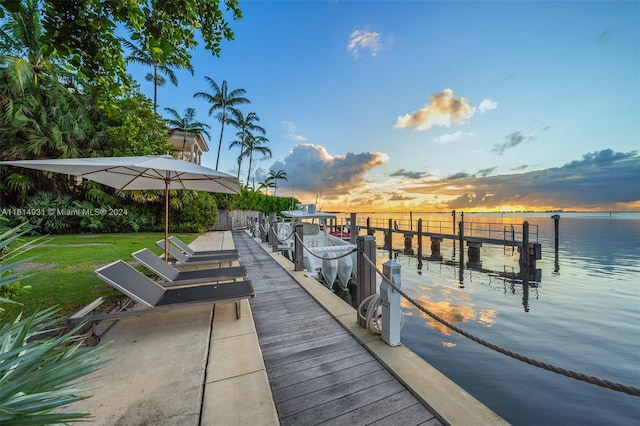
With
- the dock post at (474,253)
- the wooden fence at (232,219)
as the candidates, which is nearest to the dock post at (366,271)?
the dock post at (474,253)

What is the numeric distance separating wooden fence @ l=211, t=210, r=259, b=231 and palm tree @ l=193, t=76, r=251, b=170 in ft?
38.4

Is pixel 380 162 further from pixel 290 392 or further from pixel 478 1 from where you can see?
pixel 290 392

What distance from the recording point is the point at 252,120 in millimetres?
31547

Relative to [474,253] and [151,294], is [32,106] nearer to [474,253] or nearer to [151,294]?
[151,294]

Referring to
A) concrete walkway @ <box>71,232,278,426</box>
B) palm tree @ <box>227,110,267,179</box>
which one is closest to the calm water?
concrete walkway @ <box>71,232,278,426</box>

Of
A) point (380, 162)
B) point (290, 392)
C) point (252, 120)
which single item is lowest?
point (290, 392)

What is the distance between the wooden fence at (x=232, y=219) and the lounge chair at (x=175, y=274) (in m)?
17.6

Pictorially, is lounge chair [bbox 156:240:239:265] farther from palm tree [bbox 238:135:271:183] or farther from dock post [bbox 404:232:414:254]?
palm tree [bbox 238:135:271:183]

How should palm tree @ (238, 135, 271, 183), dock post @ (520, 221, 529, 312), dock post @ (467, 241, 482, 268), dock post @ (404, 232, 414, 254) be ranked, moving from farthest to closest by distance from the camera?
palm tree @ (238, 135, 271, 183), dock post @ (404, 232, 414, 254), dock post @ (467, 241, 482, 268), dock post @ (520, 221, 529, 312)

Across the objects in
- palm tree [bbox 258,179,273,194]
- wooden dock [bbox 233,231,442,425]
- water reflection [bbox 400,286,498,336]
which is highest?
palm tree [bbox 258,179,273,194]

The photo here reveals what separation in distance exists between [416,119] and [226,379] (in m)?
14.8

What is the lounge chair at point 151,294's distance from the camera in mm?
3098

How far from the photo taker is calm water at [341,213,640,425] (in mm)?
3697

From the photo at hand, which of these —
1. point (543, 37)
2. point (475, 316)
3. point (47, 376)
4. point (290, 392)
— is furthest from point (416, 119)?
point (47, 376)
